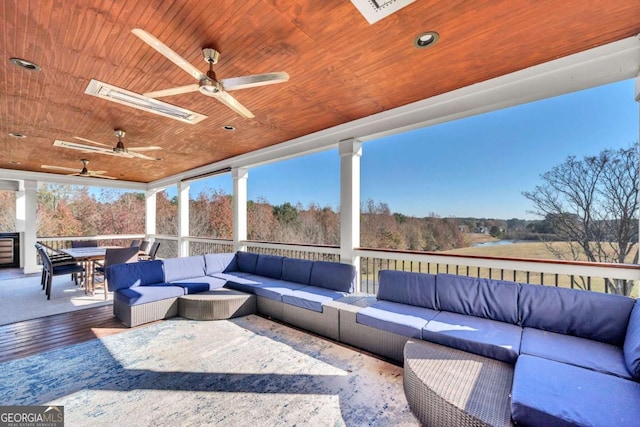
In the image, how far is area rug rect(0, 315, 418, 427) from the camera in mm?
1903

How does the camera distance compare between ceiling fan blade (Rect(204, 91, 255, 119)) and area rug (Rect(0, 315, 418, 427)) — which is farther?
ceiling fan blade (Rect(204, 91, 255, 119))

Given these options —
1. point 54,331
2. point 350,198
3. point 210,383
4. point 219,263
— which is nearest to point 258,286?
point 219,263

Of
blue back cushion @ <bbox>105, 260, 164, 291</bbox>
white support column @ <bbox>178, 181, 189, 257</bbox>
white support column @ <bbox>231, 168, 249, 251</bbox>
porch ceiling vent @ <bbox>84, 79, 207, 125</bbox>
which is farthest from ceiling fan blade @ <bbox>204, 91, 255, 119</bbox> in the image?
white support column @ <bbox>178, 181, 189, 257</bbox>

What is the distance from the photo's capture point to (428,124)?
3.51 m

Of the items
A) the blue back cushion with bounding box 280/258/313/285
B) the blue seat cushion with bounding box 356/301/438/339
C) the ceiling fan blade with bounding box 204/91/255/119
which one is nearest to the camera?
the ceiling fan blade with bounding box 204/91/255/119

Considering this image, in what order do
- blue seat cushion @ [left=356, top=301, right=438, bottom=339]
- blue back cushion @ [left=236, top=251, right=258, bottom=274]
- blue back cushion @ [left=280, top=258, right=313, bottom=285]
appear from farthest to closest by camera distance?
blue back cushion @ [left=236, top=251, right=258, bottom=274] < blue back cushion @ [left=280, top=258, right=313, bottom=285] < blue seat cushion @ [left=356, top=301, right=438, bottom=339]

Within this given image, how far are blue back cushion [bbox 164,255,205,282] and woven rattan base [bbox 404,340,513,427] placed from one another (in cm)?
376

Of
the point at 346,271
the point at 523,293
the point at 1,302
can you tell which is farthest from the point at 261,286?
the point at 1,302

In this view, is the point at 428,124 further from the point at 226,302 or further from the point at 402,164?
the point at 402,164

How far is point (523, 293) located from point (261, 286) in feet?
10.4

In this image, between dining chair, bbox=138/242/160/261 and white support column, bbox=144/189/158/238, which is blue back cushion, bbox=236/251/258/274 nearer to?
dining chair, bbox=138/242/160/261

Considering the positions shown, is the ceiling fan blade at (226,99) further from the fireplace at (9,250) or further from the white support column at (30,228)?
the fireplace at (9,250)

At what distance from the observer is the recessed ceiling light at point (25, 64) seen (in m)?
2.40

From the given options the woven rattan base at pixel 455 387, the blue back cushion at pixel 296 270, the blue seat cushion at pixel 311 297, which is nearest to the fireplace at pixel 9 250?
the blue back cushion at pixel 296 270
